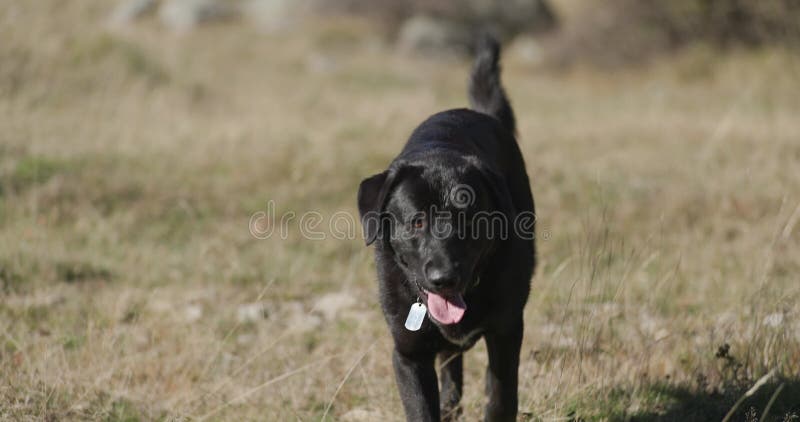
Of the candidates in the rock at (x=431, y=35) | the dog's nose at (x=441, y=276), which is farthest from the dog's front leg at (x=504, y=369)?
the rock at (x=431, y=35)

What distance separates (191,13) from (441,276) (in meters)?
19.5

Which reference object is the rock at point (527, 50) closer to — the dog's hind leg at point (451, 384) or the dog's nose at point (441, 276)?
the dog's hind leg at point (451, 384)

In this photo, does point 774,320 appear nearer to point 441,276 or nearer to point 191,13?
point 441,276

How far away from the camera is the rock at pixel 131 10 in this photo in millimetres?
21203

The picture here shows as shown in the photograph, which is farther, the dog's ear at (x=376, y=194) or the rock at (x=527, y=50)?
the rock at (x=527, y=50)

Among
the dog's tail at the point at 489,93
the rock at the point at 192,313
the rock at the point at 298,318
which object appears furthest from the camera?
the rock at the point at 192,313

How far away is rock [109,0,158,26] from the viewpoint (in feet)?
69.6

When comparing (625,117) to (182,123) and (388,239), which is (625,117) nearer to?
(182,123)

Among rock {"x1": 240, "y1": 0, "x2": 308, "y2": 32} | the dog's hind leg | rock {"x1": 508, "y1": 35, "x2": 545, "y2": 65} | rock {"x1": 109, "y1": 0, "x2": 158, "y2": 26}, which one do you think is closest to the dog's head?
the dog's hind leg

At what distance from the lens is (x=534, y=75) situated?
17969mm

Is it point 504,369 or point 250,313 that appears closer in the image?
point 504,369

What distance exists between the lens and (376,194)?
323 centimetres

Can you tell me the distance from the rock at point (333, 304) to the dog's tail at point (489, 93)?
1.37 meters

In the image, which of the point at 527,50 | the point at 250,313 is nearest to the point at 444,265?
the point at 250,313
